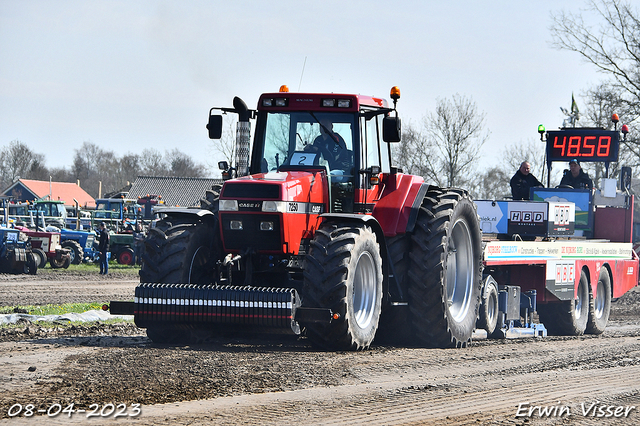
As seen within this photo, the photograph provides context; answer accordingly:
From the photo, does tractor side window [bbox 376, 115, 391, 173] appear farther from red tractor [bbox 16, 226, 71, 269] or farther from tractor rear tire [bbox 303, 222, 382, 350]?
red tractor [bbox 16, 226, 71, 269]

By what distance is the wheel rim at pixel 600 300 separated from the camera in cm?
1492

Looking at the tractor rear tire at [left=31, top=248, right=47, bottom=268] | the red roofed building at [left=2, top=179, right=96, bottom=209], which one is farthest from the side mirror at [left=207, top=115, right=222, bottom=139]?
the red roofed building at [left=2, top=179, right=96, bottom=209]

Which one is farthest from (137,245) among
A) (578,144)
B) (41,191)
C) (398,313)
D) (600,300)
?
(41,191)

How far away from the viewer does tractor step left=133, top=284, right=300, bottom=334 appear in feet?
27.6

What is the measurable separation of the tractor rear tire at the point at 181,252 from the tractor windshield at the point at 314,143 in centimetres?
111

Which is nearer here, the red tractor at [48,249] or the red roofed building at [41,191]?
the red tractor at [48,249]

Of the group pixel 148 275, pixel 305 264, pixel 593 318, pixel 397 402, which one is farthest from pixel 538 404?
pixel 593 318

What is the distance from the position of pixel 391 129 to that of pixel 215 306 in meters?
2.84

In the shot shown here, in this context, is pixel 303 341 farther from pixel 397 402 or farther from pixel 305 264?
pixel 397 402

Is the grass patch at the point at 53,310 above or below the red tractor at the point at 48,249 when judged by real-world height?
below

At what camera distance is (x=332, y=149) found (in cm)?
964

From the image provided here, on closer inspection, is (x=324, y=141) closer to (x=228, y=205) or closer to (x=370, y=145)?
(x=370, y=145)

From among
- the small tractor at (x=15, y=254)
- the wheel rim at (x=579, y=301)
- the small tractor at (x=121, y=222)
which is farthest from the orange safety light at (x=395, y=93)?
the small tractor at (x=121, y=222)

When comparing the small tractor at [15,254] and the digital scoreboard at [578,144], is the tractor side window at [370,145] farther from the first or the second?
the small tractor at [15,254]
